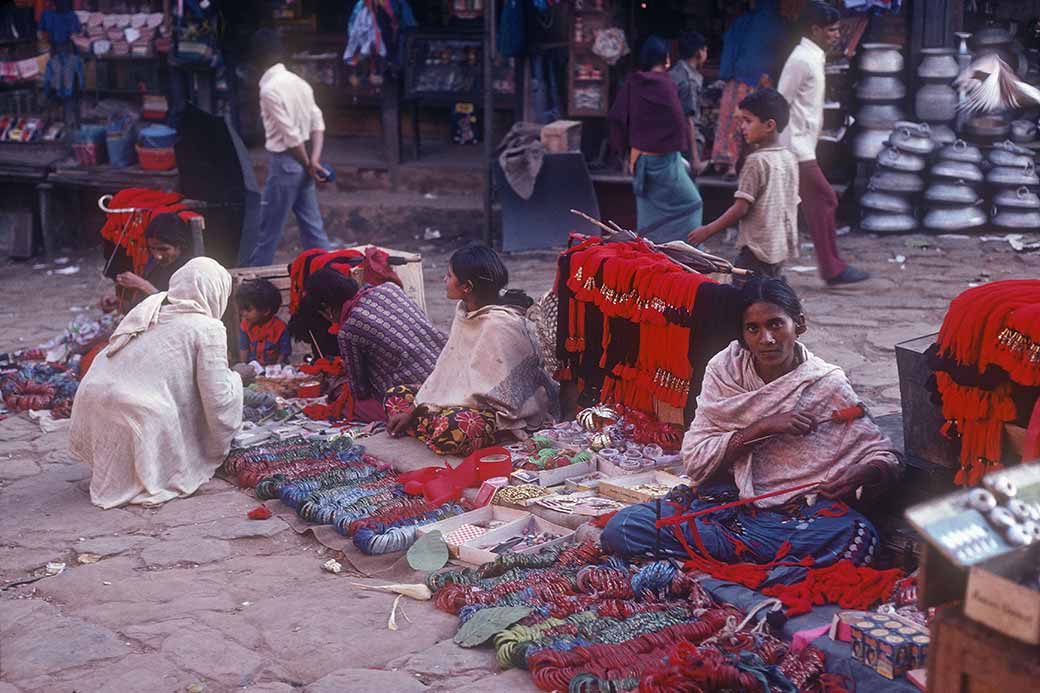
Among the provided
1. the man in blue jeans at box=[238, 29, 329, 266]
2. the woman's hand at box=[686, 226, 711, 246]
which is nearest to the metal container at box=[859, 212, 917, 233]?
the woman's hand at box=[686, 226, 711, 246]

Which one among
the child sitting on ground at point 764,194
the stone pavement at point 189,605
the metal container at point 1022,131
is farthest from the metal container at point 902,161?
the stone pavement at point 189,605

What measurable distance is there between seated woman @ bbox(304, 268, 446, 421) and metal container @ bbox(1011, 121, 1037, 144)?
6.82m

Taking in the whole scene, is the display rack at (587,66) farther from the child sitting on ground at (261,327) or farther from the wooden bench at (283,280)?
the child sitting on ground at (261,327)

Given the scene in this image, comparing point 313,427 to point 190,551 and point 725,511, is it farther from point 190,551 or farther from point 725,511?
point 725,511

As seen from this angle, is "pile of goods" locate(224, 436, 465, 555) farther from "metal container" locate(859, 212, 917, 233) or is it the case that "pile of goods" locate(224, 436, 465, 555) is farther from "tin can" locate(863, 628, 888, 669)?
"metal container" locate(859, 212, 917, 233)

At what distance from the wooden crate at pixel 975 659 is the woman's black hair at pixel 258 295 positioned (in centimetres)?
558

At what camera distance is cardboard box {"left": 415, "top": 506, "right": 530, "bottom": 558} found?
5.06m

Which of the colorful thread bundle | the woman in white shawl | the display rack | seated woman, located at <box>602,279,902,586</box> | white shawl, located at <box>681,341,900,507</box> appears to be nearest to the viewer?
the colorful thread bundle

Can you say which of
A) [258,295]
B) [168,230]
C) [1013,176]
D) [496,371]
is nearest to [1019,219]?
[1013,176]

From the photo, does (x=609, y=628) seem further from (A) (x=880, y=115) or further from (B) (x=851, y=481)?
(A) (x=880, y=115)

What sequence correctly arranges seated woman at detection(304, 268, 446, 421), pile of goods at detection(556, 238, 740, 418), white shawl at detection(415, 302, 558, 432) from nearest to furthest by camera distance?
pile of goods at detection(556, 238, 740, 418) → white shawl at detection(415, 302, 558, 432) → seated woman at detection(304, 268, 446, 421)

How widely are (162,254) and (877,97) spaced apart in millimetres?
6647

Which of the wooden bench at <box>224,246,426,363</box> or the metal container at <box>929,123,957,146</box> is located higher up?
the metal container at <box>929,123,957,146</box>

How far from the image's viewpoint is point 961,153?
11.0 meters
